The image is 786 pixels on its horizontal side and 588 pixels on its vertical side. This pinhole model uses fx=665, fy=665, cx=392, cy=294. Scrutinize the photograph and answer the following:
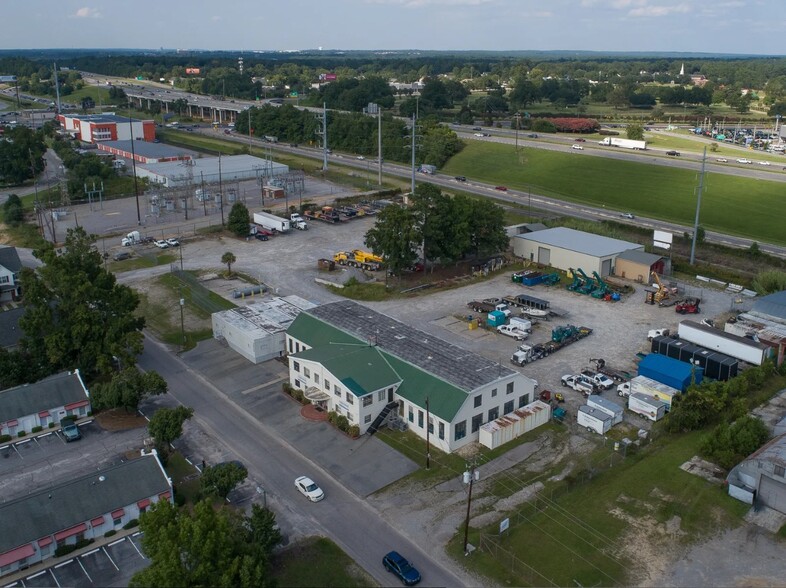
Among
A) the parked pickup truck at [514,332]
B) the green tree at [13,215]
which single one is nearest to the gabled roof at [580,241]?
the parked pickup truck at [514,332]

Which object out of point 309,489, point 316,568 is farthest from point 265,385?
point 316,568

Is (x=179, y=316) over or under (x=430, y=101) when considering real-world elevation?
under

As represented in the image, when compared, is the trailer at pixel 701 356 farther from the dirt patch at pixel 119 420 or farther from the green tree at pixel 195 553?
the dirt patch at pixel 119 420

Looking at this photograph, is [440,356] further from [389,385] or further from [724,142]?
[724,142]

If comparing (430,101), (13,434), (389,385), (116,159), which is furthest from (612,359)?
(430,101)

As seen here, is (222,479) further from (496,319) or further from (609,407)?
(496,319)

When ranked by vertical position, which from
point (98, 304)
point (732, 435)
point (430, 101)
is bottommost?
point (732, 435)

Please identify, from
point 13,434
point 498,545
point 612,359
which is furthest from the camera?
point 612,359
